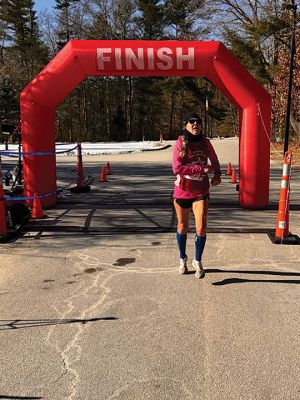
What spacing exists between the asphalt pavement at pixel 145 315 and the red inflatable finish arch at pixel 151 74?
1.45 m

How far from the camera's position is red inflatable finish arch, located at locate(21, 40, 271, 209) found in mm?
8297

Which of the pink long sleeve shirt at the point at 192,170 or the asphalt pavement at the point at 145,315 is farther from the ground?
the pink long sleeve shirt at the point at 192,170

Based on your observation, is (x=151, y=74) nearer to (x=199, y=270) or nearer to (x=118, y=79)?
(x=199, y=270)

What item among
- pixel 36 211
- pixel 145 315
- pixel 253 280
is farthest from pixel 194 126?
pixel 36 211

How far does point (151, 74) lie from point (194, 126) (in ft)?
13.6

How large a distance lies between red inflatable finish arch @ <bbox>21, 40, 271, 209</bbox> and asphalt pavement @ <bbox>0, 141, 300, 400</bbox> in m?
1.45

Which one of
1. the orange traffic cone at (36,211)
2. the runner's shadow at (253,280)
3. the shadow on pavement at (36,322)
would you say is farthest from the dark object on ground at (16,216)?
the runner's shadow at (253,280)

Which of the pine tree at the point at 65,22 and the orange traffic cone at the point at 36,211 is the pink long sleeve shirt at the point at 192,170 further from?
the pine tree at the point at 65,22

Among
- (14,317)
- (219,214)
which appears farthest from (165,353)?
(219,214)

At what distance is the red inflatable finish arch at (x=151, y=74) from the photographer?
27.2 ft

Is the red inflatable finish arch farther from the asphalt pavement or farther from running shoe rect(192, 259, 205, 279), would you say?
running shoe rect(192, 259, 205, 279)

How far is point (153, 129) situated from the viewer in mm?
61688

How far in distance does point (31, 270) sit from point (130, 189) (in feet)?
23.6

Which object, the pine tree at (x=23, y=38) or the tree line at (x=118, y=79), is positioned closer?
the tree line at (x=118, y=79)
